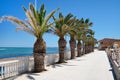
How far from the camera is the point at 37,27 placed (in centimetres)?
1477

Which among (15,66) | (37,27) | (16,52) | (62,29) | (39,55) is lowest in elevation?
(15,66)

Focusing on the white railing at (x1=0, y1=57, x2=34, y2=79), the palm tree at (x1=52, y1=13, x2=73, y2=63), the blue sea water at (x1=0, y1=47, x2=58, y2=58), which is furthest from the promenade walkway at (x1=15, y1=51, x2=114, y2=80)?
the blue sea water at (x1=0, y1=47, x2=58, y2=58)

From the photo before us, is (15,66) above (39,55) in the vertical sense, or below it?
below

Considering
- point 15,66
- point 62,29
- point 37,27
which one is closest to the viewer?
point 15,66

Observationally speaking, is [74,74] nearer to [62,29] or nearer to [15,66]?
[15,66]

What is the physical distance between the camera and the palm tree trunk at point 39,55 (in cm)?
1466

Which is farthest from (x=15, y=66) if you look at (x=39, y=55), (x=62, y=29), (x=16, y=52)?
(x=16, y=52)

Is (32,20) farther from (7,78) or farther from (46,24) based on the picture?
(7,78)

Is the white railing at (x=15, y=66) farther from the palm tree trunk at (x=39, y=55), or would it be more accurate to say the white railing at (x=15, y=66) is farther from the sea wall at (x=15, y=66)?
the palm tree trunk at (x=39, y=55)

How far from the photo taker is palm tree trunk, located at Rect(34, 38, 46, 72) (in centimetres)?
1466

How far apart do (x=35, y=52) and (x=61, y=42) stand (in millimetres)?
9011

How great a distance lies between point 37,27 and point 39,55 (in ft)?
6.34

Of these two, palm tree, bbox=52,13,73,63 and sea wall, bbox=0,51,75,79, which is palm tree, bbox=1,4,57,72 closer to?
sea wall, bbox=0,51,75,79

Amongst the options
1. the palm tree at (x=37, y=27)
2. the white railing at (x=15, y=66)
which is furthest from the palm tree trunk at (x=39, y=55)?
the white railing at (x=15, y=66)
